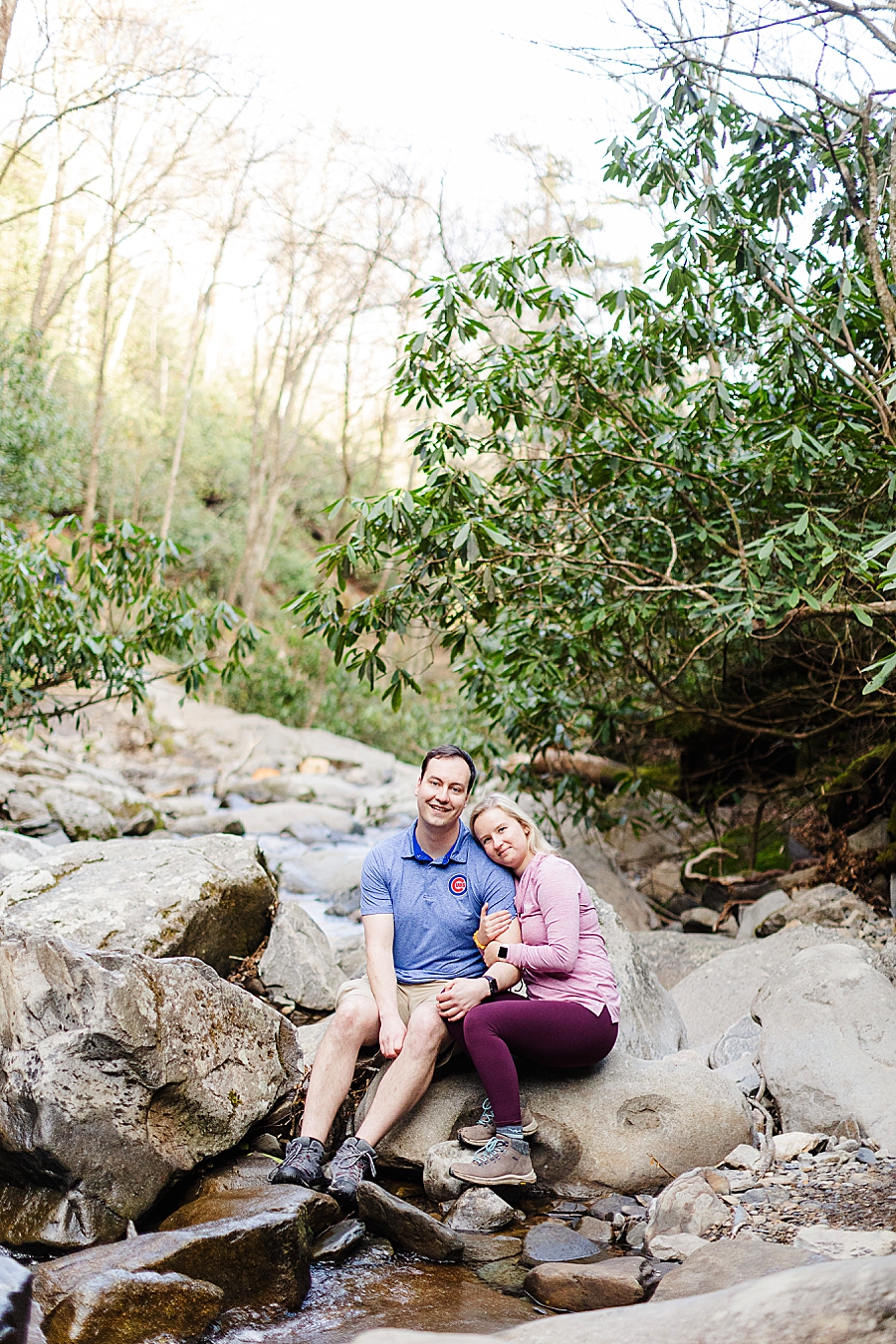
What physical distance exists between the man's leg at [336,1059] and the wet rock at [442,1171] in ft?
1.13

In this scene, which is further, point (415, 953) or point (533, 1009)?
point (415, 953)

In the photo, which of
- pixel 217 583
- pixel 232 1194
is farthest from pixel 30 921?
pixel 217 583

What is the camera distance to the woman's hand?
3.49 meters

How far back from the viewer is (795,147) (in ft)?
15.4

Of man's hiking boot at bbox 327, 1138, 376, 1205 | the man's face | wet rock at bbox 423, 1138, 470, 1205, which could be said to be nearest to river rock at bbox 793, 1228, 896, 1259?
wet rock at bbox 423, 1138, 470, 1205

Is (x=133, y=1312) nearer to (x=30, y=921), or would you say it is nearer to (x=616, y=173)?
(x=30, y=921)

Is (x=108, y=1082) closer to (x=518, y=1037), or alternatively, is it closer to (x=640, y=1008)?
(x=518, y=1037)

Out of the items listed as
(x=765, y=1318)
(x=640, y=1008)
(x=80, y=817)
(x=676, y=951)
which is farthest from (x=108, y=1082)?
(x=80, y=817)

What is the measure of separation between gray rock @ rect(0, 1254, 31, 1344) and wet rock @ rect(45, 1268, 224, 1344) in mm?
200

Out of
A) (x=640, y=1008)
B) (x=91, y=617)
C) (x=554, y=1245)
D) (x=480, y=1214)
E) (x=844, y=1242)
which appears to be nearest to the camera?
(x=844, y=1242)

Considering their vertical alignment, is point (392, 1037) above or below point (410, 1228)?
above

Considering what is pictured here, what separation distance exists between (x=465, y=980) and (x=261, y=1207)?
0.94 meters

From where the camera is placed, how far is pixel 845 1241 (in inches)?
104

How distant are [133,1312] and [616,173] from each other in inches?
196
